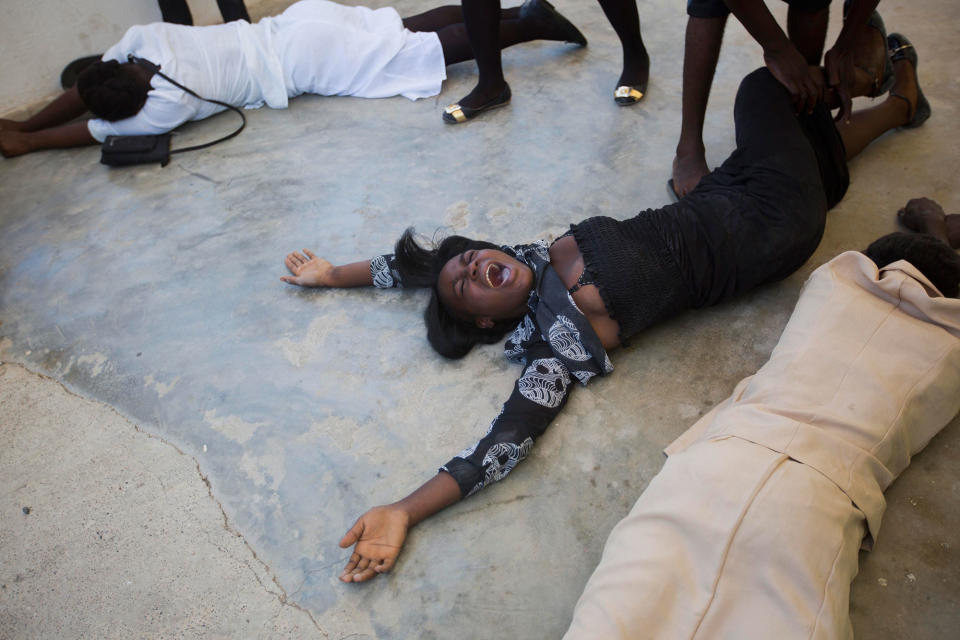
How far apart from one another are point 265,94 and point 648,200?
200 cm

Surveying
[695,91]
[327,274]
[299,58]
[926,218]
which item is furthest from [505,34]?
[926,218]

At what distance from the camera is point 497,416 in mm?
1744

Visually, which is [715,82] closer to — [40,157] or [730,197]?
[730,197]

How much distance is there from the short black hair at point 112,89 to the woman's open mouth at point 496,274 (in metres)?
2.11

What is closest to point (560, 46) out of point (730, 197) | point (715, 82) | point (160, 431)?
point (715, 82)

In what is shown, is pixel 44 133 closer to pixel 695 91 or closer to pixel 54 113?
pixel 54 113

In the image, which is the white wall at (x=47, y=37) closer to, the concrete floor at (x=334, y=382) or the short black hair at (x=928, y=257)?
the concrete floor at (x=334, y=382)

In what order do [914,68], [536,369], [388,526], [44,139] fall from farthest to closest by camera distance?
[44,139]
[914,68]
[536,369]
[388,526]

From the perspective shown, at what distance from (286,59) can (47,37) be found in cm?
131

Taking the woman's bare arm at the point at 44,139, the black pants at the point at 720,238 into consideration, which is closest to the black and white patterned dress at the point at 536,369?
the black pants at the point at 720,238

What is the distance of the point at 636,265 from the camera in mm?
1854

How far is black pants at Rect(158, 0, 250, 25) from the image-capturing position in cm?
370

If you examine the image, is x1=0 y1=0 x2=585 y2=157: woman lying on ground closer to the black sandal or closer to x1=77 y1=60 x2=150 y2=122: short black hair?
x1=77 y1=60 x2=150 y2=122: short black hair

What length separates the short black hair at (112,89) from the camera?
2.96 metres
